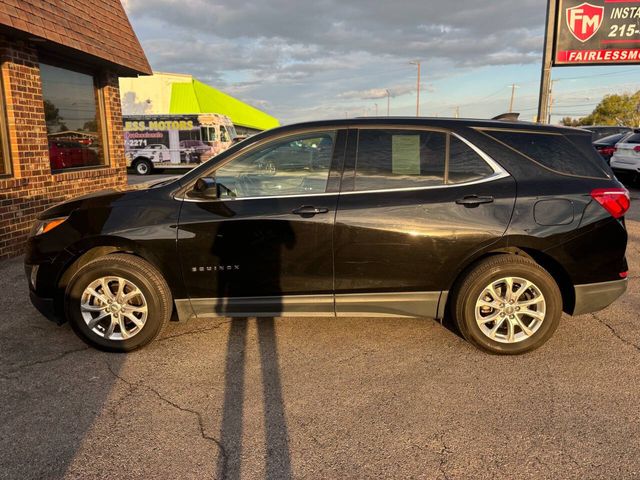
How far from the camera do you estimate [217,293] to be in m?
3.66

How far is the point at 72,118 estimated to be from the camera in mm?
8141

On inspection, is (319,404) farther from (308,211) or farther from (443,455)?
(308,211)

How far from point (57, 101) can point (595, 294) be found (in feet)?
26.4

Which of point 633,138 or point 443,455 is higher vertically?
point 633,138

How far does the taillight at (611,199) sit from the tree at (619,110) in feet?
222

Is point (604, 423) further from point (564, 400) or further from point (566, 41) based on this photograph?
point (566, 41)

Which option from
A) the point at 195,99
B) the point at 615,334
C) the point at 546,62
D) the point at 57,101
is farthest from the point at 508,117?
the point at 195,99

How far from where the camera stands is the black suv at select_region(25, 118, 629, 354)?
351cm

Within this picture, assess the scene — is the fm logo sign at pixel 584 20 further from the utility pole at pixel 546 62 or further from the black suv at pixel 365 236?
the black suv at pixel 365 236

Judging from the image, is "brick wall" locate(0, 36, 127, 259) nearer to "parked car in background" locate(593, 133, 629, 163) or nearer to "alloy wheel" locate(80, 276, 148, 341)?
"alloy wheel" locate(80, 276, 148, 341)

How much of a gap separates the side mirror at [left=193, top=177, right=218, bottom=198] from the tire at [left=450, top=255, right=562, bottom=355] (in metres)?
1.99

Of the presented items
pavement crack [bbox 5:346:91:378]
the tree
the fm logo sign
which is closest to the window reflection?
pavement crack [bbox 5:346:91:378]

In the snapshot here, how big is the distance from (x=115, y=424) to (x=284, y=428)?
1015 mm

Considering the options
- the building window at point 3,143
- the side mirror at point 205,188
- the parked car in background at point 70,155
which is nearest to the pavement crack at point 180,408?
the side mirror at point 205,188
